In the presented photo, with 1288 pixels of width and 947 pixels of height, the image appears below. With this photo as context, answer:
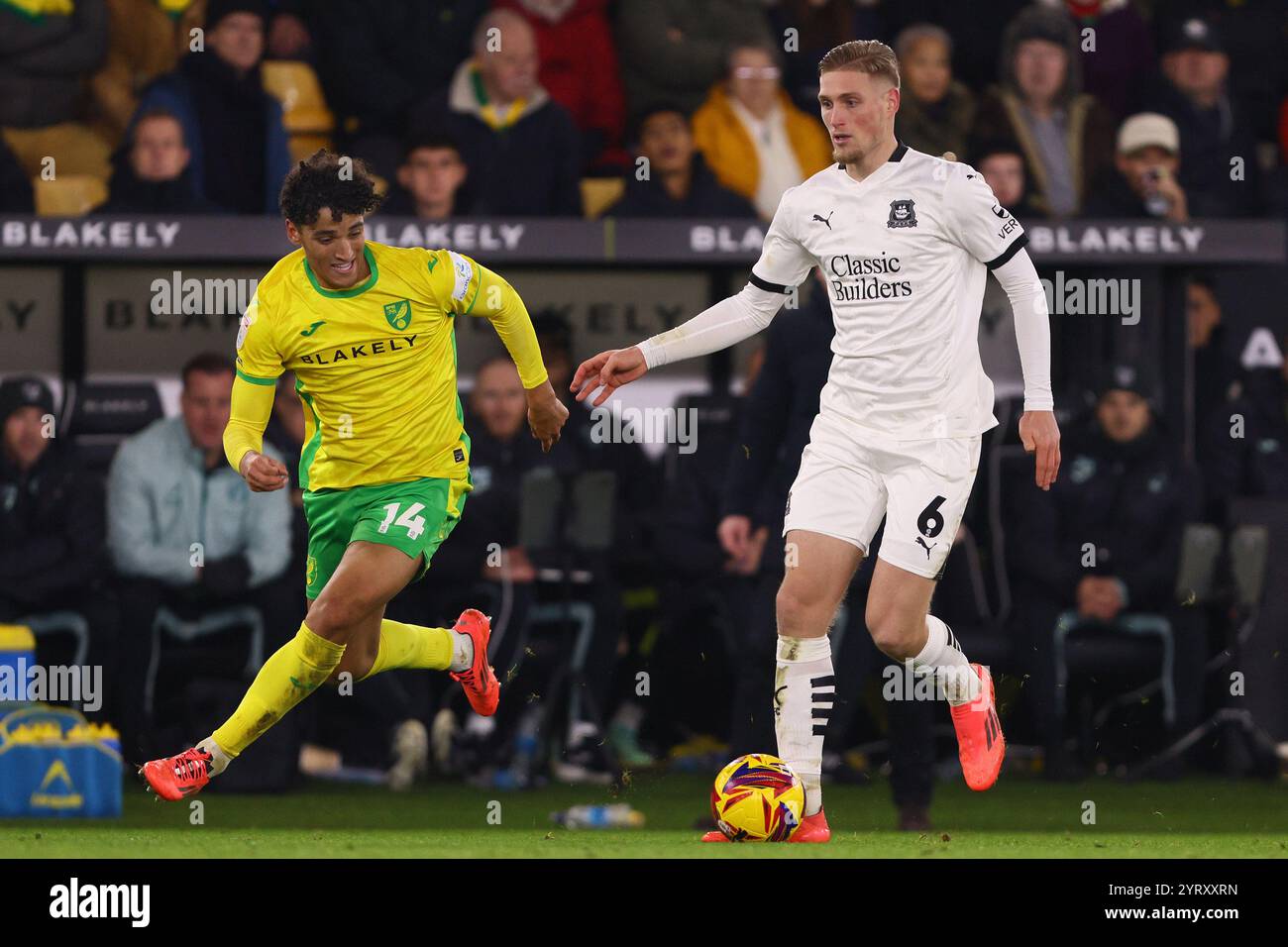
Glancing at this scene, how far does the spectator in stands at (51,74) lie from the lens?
1159cm

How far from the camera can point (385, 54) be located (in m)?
12.0

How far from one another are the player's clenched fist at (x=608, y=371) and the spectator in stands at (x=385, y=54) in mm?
4633

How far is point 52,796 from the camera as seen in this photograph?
30.3 feet

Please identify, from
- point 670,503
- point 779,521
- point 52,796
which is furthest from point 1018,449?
point 52,796

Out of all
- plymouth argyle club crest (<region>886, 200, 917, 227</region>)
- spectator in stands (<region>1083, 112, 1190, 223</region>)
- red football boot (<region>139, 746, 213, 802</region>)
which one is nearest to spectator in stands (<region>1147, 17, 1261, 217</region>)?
spectator in stands (<region>1083, 112, 1190, 223</region>)

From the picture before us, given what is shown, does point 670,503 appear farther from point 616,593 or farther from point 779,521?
point 779,521

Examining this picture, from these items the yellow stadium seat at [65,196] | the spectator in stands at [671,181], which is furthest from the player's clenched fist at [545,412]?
the yellow stadium seat at [65,196]

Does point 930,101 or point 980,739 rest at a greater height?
point 930,101

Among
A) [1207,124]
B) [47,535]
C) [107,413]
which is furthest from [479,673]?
[1207,124]

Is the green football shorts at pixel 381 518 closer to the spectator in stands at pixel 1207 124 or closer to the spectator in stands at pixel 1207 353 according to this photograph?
the spectator in stands at pixel 1207 353

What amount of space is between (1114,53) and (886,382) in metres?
5.96

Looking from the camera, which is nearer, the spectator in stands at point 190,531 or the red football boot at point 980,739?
the red football boot at point 980,739

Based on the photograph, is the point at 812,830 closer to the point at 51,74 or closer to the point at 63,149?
the point at 63,149

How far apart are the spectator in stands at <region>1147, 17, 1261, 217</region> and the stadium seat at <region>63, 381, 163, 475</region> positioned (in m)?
5.17
